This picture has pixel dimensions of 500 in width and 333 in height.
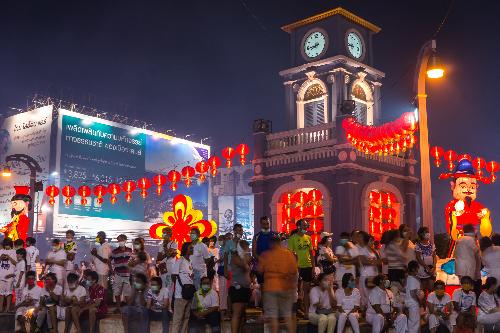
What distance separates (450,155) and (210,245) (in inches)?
441

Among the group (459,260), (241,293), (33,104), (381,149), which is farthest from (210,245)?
(33,104)

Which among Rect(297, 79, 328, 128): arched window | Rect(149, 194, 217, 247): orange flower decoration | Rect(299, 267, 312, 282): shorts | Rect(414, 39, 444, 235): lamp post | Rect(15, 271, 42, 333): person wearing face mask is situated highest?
Rect(297, 79, 328, 128): arched window

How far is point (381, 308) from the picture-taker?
1153cm

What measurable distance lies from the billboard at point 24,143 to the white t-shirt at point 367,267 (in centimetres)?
4819

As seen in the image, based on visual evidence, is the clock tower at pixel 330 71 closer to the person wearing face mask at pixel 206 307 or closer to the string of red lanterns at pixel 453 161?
the string of red lanterns at pixel 453 161

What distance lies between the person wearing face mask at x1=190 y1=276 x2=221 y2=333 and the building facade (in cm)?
1339

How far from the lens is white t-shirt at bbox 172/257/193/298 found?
12086mm

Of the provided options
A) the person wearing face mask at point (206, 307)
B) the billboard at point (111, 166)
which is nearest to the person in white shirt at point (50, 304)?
the person wearing face mask at point (206, 307)

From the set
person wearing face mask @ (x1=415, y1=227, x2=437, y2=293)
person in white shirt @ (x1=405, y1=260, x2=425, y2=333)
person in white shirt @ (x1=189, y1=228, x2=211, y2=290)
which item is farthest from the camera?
person in white shirt @ (x1=189, y1=228, x2=211, y2=290)

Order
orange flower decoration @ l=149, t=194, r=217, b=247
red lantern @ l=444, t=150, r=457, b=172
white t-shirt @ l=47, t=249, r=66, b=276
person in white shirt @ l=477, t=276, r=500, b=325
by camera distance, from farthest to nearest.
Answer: red lantern @ l=444, t=150, r=457, b=172
orange flower decoration @ l=149, t=194, r=217, b=247
white t-shirt @ l=47, t=249, r=66, b=276
person in white shirt @ l=477, t=276, r=500, b=325

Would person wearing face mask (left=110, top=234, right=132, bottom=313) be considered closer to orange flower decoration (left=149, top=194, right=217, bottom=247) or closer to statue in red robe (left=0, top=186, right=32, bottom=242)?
orange flower decoration (left=149, top=194, right=217, bottom=247)

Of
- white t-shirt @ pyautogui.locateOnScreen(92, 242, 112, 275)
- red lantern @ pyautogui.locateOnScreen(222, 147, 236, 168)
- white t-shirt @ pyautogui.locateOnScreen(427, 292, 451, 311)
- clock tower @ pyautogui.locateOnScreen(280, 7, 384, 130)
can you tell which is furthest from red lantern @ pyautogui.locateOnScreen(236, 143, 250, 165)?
white t-shirt @ pyautogui.locateOnScreen(427, 292, 451, 311)

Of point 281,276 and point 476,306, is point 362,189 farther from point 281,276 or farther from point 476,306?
point 281,276

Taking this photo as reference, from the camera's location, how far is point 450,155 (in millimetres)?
23031
